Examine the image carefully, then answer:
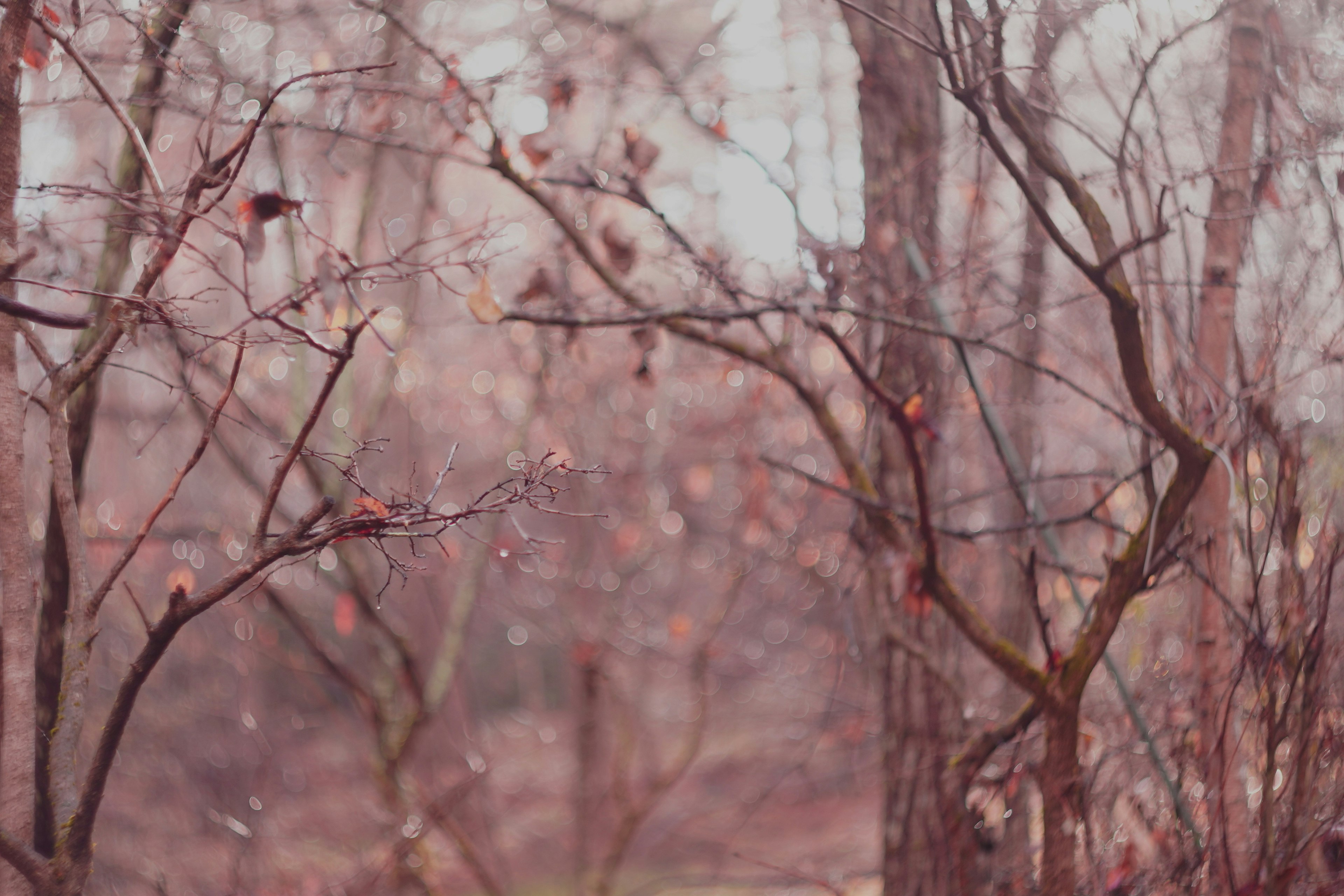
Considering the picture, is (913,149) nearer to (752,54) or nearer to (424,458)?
(752,54)

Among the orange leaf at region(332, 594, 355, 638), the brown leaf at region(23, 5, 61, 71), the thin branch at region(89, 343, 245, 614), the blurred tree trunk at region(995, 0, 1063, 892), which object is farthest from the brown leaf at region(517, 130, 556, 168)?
the orange leaf at region(332, 594, 355, 638)

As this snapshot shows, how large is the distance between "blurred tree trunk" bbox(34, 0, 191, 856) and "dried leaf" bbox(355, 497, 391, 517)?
0.81m

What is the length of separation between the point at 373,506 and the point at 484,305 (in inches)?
36.1

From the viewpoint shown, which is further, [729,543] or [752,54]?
[729,543]

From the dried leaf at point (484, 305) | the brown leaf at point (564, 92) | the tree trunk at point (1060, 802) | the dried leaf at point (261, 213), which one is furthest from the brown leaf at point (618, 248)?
the tree trunk at point (1060, 802)

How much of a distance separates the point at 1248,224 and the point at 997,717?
2311 millimetres

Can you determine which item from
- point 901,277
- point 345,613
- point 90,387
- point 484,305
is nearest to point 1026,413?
point 901,277

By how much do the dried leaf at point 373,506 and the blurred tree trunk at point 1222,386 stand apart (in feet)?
6.82

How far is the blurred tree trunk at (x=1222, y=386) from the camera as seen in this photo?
2.43m

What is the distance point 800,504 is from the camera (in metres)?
6.74

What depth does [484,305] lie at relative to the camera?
237cm

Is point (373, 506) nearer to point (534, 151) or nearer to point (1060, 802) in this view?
point (534, 151)

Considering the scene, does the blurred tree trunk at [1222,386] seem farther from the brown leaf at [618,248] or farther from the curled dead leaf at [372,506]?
the curled dead leaf at [372,506]

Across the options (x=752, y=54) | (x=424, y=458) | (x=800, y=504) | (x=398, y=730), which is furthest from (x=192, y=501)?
(x=752, y=54)
